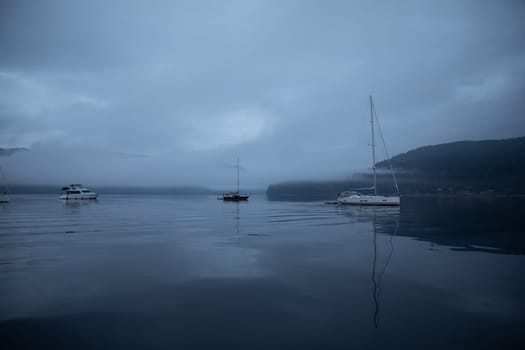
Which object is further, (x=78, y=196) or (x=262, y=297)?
(x=78, y=196)

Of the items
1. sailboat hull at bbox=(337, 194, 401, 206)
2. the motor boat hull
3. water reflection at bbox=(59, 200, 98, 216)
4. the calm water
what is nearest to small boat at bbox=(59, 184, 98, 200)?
the motor boat hull

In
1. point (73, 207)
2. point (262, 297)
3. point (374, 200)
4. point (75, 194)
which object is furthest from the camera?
point (75, 194)

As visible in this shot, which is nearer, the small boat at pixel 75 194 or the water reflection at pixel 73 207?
the water reflection at pixel 73 207

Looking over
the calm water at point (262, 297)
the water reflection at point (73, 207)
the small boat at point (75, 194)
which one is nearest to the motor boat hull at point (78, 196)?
the small boat at point (75, 194)

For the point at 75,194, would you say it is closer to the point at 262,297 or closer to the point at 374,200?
the point at 374,200

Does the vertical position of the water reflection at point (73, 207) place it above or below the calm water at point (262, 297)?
above

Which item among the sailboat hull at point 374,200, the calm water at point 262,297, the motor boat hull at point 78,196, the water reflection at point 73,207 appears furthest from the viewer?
the motor boat hull at point 78,196

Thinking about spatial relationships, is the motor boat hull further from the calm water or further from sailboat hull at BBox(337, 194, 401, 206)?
the calm water

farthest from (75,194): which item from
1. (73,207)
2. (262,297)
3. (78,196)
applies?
(262,297)

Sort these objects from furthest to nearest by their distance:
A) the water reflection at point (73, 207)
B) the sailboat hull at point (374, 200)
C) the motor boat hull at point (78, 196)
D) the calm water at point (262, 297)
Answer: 1. the motor boat hull at point (78, 196)
2. the sailboat hull at point (374, 200)
3. the water reflection at point (73, 207)
4. the calm water at point (262, 297)

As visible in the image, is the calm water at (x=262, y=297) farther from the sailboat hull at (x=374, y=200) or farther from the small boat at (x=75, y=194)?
the small boat at (x=75, y=194)

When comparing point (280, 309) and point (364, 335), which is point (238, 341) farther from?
point (364, 335)

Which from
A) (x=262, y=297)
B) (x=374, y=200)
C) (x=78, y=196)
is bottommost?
(x=262, y=297)

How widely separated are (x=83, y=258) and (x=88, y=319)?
7315mm
